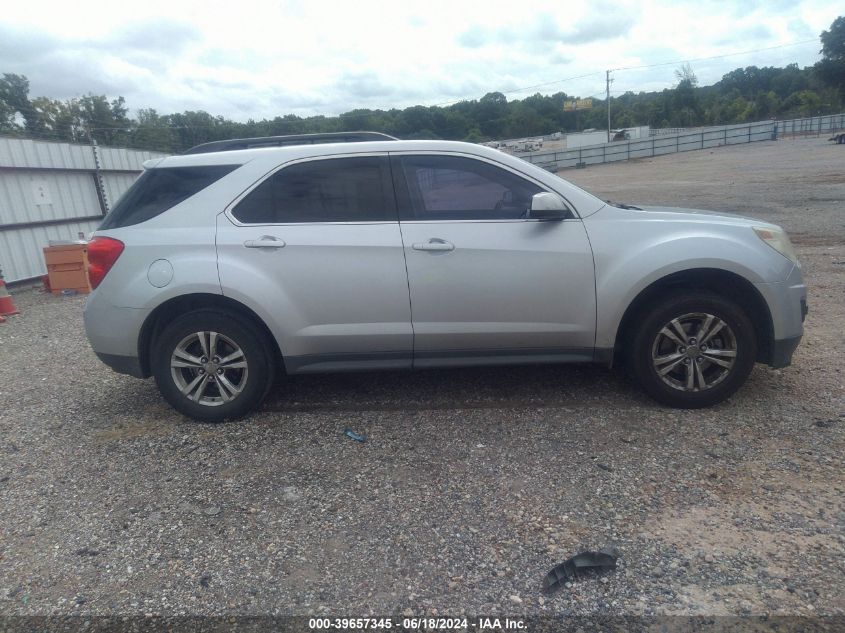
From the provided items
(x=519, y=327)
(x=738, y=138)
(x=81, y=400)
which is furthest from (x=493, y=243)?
(x=738, y=138)

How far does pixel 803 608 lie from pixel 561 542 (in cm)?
97

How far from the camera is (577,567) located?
276 centimetres

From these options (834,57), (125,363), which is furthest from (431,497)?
(834,57)

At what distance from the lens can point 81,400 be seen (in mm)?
5238

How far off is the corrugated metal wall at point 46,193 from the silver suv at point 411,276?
8.32m

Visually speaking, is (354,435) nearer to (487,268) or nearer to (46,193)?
(487,268)

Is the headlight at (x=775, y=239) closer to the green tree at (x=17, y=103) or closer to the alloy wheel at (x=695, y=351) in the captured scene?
the alloy wheel at (x=695, y=351)

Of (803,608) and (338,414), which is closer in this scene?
(803,608)

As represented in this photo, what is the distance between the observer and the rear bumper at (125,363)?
4383mm

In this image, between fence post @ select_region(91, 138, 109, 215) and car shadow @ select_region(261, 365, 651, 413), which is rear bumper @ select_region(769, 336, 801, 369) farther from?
fence post @ select_region(91, 138, 109, 215)

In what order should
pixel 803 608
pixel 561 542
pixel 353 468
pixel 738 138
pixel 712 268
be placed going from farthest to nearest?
pixel 738 138
pixel 712 268
pixel 353 468
pixel 561 542
pixel 803 608

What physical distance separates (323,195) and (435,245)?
0.85m

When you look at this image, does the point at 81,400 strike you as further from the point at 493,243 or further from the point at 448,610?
the point at 448,610

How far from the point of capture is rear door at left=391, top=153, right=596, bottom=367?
4.18 metres
